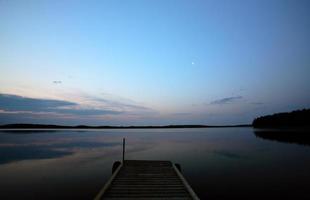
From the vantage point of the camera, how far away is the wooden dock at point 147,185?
334 inches

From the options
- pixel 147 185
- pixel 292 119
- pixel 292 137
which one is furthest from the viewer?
pixel 292 119

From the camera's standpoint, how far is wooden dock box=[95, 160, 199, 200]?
8.48m

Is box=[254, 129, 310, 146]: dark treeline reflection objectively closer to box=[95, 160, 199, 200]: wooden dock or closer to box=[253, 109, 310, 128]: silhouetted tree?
box=[95, 160, 199, 200]: wooden dock

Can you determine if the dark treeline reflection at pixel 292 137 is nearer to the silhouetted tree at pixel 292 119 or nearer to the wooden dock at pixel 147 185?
the wooden dock at pixel 147 185

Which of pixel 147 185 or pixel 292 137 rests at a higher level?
pixel 292 137

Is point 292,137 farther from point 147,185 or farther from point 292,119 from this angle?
point 292,119

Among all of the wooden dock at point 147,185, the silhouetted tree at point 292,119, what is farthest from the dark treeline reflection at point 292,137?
the silhouetted tree at point 292,119

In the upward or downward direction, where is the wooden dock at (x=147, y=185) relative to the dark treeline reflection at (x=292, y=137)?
downward

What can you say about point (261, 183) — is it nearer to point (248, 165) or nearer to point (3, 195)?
point (248, 165)

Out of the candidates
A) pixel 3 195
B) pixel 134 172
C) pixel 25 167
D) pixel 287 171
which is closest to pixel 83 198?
pixel 134 172

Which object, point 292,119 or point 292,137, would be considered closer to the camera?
point 292,137

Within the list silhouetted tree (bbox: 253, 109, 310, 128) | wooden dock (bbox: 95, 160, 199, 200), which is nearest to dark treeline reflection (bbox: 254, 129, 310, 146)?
wooden dock (bbox: 95, 160, 199, 200)

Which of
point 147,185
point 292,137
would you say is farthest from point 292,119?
point 147,185

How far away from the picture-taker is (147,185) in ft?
32.9
